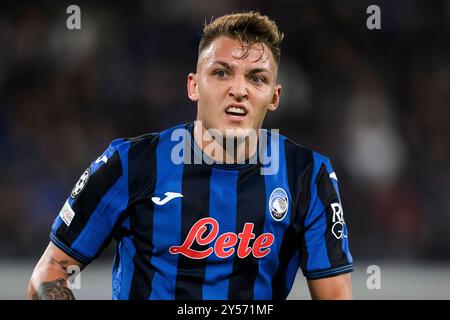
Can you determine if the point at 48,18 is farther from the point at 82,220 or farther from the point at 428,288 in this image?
the point at 82,220

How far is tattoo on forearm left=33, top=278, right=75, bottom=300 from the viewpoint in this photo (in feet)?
9.94

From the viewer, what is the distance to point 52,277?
10.2 ft

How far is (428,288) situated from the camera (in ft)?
20.2

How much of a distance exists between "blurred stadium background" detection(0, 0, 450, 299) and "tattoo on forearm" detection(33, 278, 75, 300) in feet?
12.4

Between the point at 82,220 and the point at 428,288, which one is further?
the point at 428,288

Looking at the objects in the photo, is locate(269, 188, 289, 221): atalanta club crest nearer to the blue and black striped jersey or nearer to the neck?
the blue and black striped jersey

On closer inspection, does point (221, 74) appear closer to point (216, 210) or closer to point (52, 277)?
point (216, 210)

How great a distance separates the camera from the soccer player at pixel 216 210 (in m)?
3.14

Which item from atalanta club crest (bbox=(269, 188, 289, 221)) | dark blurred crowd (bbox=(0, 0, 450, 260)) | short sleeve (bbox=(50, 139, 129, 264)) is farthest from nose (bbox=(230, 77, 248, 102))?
dark blurred crowd (bbox=(0, 0, 450, 260))

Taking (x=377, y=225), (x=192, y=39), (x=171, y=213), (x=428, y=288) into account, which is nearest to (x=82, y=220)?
(x=171, y=213)

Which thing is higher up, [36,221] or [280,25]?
[280,25]

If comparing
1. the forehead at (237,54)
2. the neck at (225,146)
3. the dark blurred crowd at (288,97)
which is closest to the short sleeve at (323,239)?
the neck at (225,146)

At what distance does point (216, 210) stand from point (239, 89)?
0.50 metres
